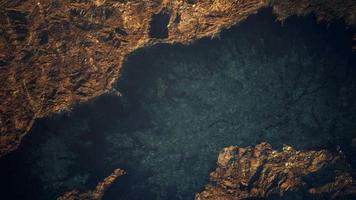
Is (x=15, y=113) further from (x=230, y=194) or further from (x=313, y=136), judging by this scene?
(x=313, y=136)

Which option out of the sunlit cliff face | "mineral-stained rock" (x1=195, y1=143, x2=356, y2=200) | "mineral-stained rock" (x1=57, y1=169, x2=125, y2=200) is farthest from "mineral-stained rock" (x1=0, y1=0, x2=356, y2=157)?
"mineral-stained rock" (x1=195, y1=143, x2=356, y2=200)

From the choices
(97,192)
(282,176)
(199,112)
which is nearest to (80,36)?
(199,112)

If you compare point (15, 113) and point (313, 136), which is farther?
point (313, 136)

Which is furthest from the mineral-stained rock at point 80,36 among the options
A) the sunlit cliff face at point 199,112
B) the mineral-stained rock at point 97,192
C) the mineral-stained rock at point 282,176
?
the mineral-stained rock at point 282,176

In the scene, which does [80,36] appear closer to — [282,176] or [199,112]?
[199,112]

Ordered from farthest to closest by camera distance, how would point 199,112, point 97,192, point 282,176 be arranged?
point 199,112 → point 282,176 → point 97,192

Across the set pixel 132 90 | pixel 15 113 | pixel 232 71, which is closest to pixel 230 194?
pixel 232 71

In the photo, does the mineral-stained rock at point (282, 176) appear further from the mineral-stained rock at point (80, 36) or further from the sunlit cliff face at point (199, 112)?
the mineral-stained rock at point (80, 36)

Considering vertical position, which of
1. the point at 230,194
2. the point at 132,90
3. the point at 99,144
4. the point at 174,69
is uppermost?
the point at 174,69
